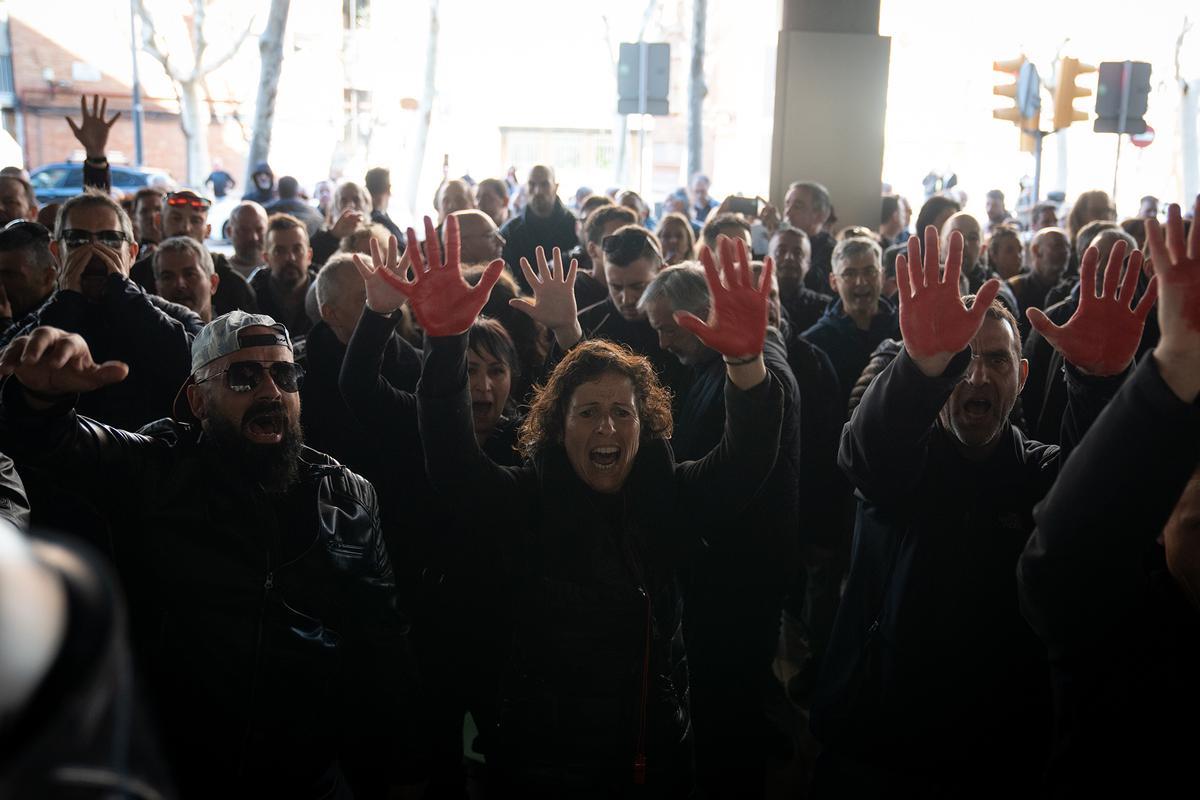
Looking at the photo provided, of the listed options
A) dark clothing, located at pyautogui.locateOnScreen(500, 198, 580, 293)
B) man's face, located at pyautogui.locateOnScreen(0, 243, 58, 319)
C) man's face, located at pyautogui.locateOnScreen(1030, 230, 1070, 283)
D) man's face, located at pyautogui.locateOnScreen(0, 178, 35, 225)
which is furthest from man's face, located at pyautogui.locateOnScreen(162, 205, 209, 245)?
man's face, located at pyautogui.locateOnScreen(1030, 230, 1070, 283)

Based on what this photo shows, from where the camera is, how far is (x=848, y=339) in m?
→ 5.66

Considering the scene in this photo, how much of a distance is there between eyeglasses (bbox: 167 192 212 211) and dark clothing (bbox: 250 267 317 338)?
48.5 inches

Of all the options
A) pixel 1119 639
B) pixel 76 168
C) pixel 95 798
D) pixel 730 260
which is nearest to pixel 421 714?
pixel 730 260

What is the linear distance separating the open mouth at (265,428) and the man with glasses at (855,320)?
11.1 ft

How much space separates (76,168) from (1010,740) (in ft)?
87.8

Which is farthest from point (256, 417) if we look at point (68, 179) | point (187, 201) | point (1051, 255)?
point (68, 179)

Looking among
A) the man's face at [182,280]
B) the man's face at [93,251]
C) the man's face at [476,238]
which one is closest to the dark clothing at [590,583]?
the man's face at [93,251]

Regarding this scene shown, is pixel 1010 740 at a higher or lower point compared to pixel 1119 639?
lower

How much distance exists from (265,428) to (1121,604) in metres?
2.03

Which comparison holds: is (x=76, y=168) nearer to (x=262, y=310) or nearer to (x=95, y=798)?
(x=262, y=310)

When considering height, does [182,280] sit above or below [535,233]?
below

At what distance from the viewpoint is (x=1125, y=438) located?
1567 mm

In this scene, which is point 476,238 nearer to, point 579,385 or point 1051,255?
point 579,385

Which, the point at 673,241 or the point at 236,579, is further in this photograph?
the point at 673,241
